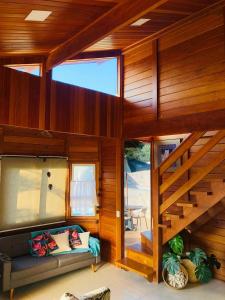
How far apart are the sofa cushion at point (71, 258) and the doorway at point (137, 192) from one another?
1991 millimetres

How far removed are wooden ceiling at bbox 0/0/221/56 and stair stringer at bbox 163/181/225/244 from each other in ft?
8.26

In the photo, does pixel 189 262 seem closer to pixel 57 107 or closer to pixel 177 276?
pixel 177 276

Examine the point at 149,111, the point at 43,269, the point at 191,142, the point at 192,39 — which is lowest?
the point at 43,269

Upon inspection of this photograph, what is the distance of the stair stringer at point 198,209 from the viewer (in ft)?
12.1

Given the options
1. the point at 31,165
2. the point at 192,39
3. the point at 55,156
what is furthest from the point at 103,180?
the point at 192,39

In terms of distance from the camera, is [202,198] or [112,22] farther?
[202,198]

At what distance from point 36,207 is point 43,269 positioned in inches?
46.1

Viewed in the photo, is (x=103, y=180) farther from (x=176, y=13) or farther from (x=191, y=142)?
(x=176, y=13)

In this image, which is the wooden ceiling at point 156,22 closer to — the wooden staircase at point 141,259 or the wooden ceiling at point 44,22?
the wooden ceiling at point 44,22

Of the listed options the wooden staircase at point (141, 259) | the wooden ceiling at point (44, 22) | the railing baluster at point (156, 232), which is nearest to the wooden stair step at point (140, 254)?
the wooden staircase at point (141, 259)

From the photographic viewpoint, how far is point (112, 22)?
122 inches

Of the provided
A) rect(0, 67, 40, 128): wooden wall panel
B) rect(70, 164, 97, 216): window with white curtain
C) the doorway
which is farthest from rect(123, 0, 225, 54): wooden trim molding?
rect(70, 164, 97, 216): window with white curtain

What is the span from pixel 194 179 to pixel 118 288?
2.04 metres

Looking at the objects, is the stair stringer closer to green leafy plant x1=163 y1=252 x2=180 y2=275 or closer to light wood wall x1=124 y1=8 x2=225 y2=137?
green leafy plant x1=163 y1=252 x2=180 y2=275
